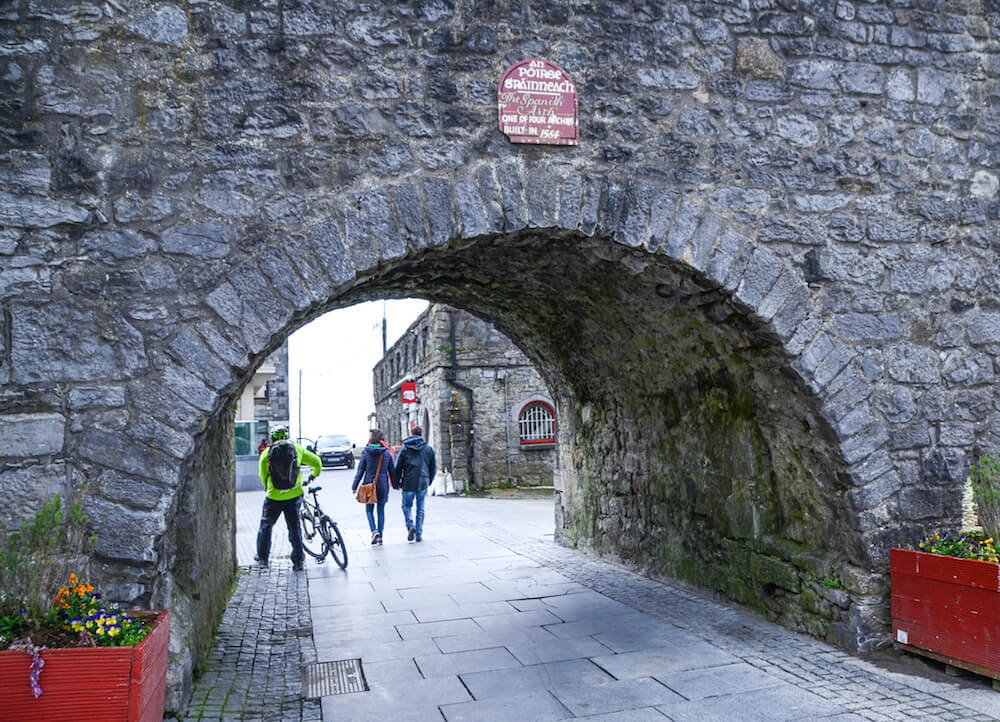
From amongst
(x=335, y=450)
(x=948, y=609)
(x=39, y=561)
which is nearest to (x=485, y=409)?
(x=948, y=609)

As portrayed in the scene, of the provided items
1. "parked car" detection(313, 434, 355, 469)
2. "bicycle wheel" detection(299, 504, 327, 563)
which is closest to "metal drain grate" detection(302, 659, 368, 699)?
"bicycle wheel" detection(299, 504, 327, 563)

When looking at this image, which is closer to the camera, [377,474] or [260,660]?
[260,660]

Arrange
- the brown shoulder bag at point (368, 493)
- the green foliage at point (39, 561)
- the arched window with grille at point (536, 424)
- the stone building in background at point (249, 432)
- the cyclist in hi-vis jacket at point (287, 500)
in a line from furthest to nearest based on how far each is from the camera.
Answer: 1. the stone building in background at point (249, 432)
2. the arched window with grille at point (536, 424)
3. the brown shoulder bag at point (368, 493)
4. the cyclist in hi-vis jacket at point (287, 500)
5. the green foliage at point (39, 561)

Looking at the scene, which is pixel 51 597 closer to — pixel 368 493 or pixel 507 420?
pixel 368 493

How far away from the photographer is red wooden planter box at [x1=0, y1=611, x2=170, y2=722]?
8.83 ft

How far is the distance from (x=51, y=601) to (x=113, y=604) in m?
0.36

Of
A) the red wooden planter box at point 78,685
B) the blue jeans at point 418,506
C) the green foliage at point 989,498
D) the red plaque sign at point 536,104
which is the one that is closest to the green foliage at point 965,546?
the green foliage at point 989,498

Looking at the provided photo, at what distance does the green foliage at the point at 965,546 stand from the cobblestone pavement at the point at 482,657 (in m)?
0.62

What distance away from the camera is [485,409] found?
55.5 ft

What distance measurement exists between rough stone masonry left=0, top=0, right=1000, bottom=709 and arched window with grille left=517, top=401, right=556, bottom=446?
10993mm

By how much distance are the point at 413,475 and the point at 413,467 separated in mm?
104

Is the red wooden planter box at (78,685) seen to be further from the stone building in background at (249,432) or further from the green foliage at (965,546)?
the stone building in background at (249,432)

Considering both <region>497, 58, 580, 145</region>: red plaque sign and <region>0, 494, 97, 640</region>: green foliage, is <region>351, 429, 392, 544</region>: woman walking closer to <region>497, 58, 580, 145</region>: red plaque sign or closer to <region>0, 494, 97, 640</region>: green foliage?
<region>497, 58, 580, 145</region>: red plaque sign

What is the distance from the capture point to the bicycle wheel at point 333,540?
8086 millimetres
